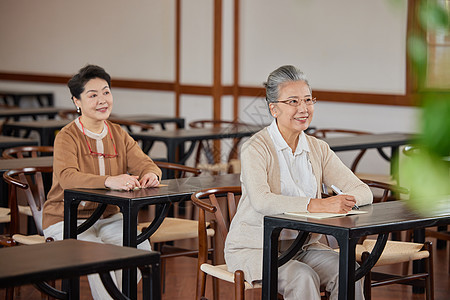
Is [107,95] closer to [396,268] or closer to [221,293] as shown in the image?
[221,293]

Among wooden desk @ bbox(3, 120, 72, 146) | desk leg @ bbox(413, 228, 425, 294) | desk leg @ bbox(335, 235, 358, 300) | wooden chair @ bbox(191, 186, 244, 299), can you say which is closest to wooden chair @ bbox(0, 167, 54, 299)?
wooden chair @ bbox(191, 186, 244, 299)

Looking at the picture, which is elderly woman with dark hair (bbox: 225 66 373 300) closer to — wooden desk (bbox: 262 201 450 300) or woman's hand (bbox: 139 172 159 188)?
wooden desk (bbox: 262 201 450 300)

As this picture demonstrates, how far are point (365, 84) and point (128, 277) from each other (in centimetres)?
505

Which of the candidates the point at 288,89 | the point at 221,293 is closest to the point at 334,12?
the point at 221,293

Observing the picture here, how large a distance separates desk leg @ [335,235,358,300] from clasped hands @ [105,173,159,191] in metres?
1.16

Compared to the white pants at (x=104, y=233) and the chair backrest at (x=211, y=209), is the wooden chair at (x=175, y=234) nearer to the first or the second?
the white pants at (x=104, y=233)

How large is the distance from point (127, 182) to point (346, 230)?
1215mm

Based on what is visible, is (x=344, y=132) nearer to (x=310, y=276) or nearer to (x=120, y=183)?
(x=120, y=183)

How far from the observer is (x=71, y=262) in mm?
1731

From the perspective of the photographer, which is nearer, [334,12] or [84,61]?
[334,12]

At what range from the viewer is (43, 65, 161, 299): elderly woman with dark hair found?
10.6 feet

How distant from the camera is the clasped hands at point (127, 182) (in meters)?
3.15

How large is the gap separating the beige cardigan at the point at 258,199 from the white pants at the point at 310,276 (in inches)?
2.8

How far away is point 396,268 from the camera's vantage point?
15.4 feet
